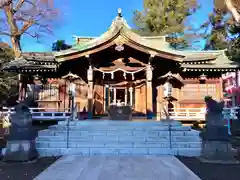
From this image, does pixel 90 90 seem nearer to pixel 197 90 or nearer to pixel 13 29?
pixel 197 90

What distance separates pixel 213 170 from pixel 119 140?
3.48m

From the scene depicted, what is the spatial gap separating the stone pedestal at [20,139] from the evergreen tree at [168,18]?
81.4ft

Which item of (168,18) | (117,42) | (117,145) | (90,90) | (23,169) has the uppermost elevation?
(168,18)

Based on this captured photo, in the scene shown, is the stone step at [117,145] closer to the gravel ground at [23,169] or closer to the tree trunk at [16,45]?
the gravel ground at [23,169]

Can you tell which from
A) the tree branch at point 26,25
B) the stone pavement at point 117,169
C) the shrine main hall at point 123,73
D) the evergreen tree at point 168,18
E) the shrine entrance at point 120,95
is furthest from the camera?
the evergreen tree at point 168,18

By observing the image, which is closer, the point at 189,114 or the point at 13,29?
the point at 189,114

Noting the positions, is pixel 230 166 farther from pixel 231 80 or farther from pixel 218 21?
pixel 231 80

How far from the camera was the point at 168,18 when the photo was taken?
28.5 metres

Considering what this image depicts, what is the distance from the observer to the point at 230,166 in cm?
573

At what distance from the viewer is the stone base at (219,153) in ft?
20.1

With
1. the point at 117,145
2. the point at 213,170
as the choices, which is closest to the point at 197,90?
the point at 117,145

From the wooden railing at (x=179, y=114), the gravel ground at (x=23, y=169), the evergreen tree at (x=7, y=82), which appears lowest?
the gravel ground at (x=23, y=169)

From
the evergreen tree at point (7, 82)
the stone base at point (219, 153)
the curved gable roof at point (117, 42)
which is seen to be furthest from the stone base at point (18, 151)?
the evergreen tree at point (7, 82)

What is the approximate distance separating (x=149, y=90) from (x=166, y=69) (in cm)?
238
